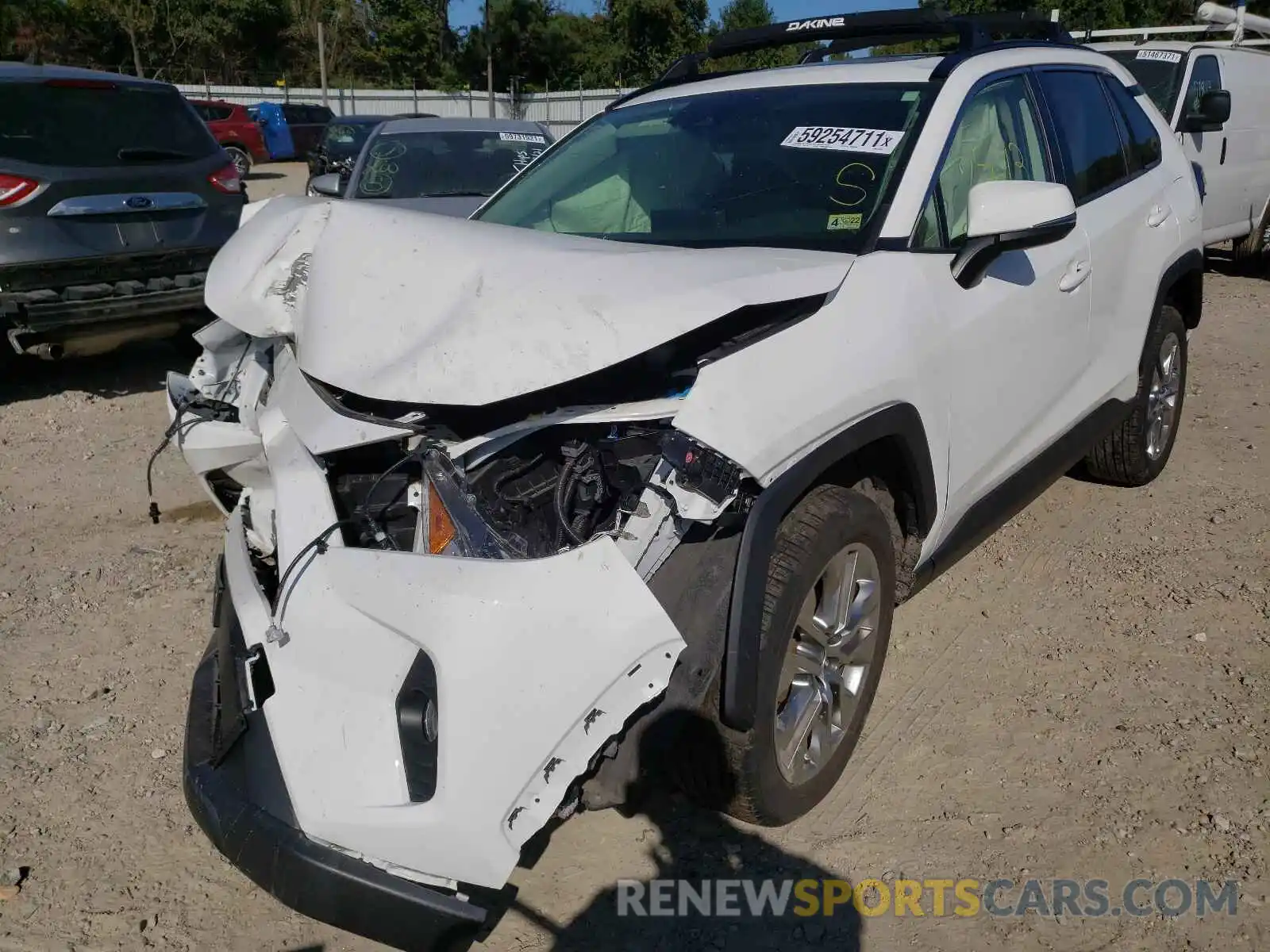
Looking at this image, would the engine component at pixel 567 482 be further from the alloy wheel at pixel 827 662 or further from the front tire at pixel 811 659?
the alloy wheel at pixel 827 662

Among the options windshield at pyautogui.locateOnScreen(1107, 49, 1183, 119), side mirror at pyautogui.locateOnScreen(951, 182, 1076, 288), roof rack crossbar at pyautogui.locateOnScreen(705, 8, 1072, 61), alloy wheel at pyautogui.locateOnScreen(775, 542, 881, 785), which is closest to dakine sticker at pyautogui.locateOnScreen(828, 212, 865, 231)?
side mirror at pyautogui.locateOnScreen(951, 182, 1076, 288)

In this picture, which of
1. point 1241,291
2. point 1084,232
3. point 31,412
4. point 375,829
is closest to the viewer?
point 375,829

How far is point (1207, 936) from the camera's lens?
2357mm

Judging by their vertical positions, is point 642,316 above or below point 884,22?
below

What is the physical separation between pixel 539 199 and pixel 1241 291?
26.5 ft

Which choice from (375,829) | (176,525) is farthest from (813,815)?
(176,525)

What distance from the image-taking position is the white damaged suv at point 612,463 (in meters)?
1.95

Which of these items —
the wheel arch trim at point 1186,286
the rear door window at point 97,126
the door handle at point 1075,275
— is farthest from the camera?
the rear door window at point 97,126

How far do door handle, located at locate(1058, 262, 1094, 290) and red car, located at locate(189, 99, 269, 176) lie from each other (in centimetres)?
2332

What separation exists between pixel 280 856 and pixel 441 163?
710 centimetres

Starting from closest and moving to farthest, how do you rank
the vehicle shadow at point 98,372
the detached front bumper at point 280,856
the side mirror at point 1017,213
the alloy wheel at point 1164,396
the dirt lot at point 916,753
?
the detached front bumper at point 280,856, the dirt lot at point 916,753, the side mirror at point 1017,213, the alloy wheel at point 1164,396, the vehicle shadow at point 98,372

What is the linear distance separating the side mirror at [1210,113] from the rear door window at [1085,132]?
15.7 ft

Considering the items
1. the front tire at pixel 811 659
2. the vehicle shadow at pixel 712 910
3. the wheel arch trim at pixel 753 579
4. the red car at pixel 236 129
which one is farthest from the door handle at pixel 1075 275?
the red car at pixel 236 129

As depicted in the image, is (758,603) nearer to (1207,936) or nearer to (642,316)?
(642,316)
